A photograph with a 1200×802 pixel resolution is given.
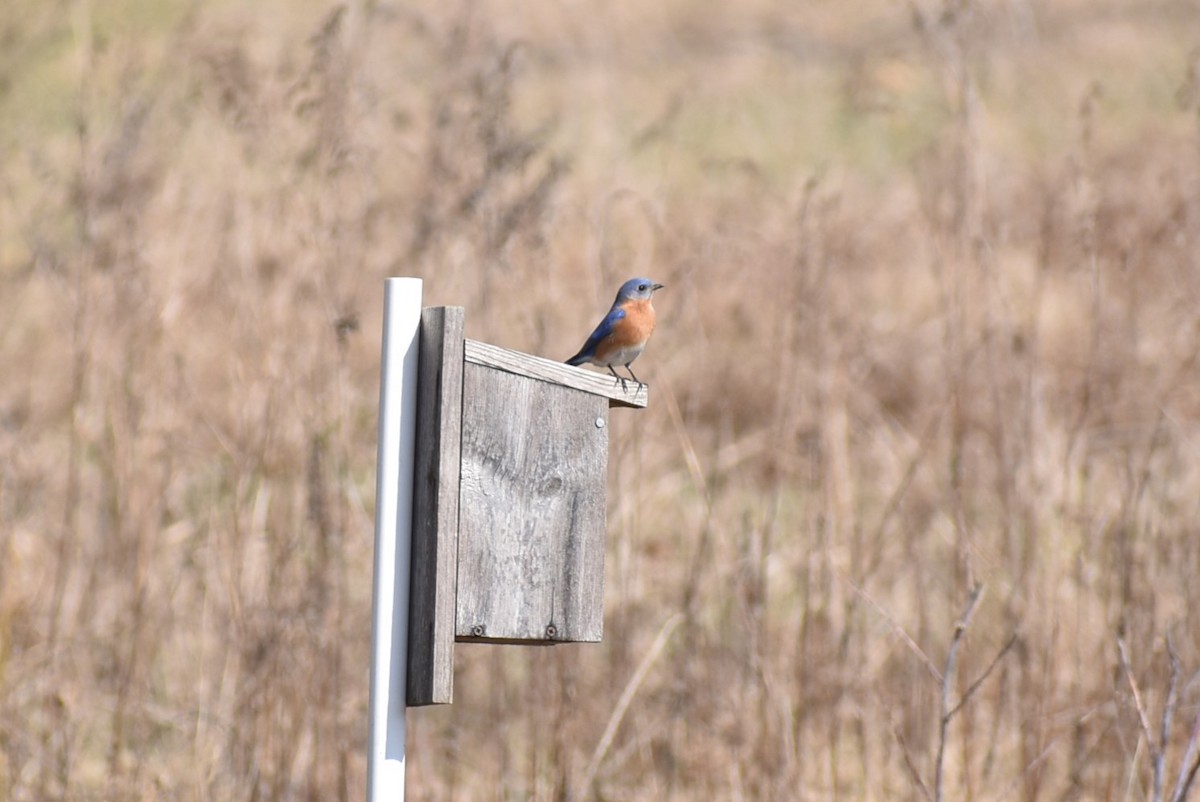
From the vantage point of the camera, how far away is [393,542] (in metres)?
2.29

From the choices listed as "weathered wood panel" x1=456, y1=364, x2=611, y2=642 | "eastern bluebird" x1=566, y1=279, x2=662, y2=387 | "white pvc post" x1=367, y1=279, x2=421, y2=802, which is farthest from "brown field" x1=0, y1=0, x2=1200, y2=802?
"white pvc post" x1=367, y1=279, x2=421, y2=802

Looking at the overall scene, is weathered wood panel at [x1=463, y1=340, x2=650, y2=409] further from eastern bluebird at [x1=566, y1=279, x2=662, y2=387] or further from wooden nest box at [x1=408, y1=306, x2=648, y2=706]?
eastern bluebird at [x1=566, y1=279, x2=662, y2=387]

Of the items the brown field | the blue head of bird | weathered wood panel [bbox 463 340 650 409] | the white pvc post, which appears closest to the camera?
the white pvc post

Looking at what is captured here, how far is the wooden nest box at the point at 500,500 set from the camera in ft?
7.49

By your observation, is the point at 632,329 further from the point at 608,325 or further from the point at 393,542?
the point at 393,542

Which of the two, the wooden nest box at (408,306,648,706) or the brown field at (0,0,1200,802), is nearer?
the wooden nest box at (408,306,648,706)

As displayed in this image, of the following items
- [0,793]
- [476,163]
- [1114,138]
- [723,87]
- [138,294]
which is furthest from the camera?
[723,87]

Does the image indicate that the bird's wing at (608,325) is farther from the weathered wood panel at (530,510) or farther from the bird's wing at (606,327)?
the weathered wood panel at (530,510)

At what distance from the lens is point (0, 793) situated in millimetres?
3441

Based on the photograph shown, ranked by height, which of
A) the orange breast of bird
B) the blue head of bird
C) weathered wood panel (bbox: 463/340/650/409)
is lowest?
weathered wood panel (bbox: 463/340/650/409)

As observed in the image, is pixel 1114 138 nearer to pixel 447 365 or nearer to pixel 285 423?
pixel 285 423

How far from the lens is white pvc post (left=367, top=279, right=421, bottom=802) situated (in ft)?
7.40

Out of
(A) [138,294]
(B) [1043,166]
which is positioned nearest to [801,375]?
(A) [138,294]

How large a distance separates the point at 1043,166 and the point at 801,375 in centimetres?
684
